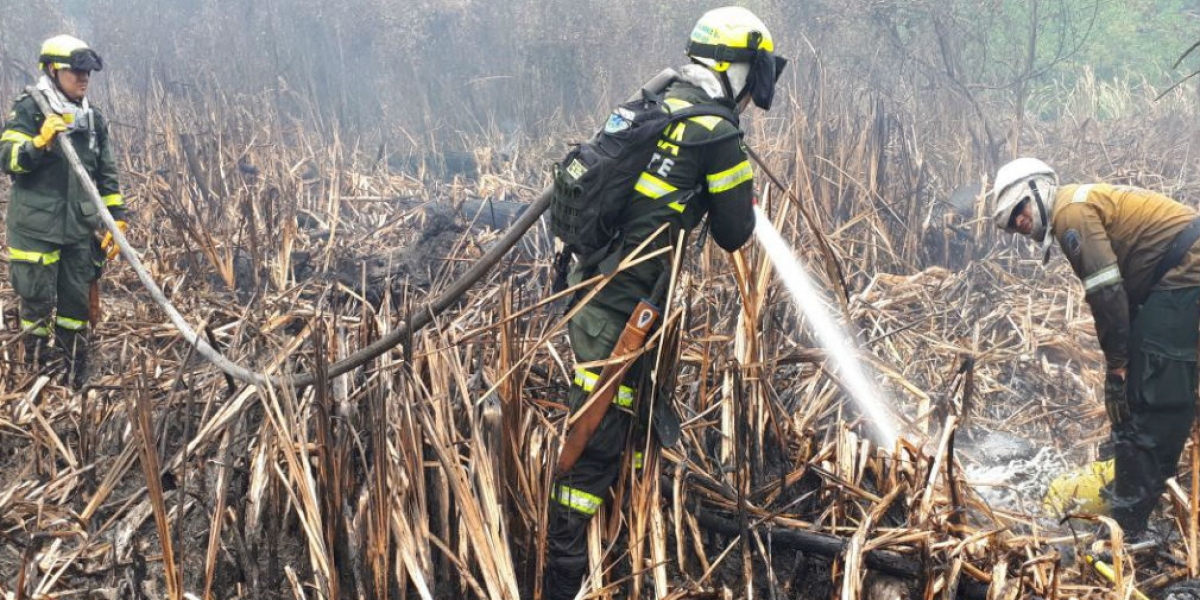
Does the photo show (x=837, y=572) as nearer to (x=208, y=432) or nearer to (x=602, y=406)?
(x=602, y=406)

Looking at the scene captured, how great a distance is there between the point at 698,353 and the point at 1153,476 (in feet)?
6.82

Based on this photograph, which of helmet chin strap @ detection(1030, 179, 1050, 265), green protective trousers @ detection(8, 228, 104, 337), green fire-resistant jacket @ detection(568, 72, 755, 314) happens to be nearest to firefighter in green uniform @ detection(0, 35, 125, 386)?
green protective trousers @ detection(8, 228, 104, 337)

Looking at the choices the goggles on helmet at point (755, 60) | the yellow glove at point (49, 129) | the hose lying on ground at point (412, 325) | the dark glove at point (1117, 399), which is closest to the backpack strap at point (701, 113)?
the goggles on helmet at point (755, 60)

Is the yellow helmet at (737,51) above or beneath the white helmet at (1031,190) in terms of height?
above

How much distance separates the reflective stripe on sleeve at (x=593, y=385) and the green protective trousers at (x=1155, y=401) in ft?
7.78

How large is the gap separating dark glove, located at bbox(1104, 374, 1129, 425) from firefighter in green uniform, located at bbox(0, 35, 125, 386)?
530cm

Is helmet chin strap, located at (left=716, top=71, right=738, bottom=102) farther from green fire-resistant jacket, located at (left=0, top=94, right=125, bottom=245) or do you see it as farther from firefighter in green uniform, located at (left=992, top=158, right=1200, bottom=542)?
green fire-resistant jacket, located at (left=0, top=94, right=125, bottom=245)

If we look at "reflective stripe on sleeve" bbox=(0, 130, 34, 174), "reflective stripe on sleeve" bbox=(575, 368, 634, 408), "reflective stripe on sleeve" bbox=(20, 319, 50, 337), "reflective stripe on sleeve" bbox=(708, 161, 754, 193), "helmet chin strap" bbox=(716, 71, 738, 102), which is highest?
"helmet chin strap" bbox=(716, 71, 738, 102)

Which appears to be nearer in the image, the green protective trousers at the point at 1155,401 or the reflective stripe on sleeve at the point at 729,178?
the reflective stripe on sleeve at the point at 729,178

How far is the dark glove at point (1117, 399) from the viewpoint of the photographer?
13.0 feet

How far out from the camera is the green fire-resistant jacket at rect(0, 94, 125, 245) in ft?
16.5

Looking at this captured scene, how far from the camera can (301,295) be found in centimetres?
654

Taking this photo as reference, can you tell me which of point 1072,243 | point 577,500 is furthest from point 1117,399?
point 577,500

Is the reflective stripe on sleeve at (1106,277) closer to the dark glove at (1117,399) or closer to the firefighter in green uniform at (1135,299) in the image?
the firefighter in green uniform at (1135,299)
